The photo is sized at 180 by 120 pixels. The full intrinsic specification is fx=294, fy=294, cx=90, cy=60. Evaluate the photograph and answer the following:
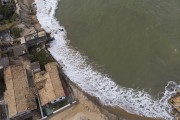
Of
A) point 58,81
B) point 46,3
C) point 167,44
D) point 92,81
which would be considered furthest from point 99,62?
point 46,3

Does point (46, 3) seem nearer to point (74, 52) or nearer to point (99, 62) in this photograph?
point (74, 52)

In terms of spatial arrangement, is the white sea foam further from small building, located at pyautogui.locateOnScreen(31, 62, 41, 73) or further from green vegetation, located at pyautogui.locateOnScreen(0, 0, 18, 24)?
green vegetation, located at pyautogui.locateOnScreen(0, 0, 18, 24)

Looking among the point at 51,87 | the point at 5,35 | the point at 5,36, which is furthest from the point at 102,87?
the point at 5,35

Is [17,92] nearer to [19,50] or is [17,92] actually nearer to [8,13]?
[19,50]

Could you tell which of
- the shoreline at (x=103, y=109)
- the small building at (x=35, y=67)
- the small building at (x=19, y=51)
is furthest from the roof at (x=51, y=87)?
the small building at (x=19, y=51)

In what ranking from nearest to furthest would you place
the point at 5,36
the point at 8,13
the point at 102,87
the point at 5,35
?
1. the point at 102,87
2. the point at 5,36
3. the point at 5,35
4. the point at 8,13
